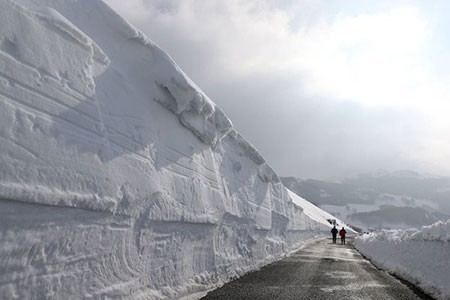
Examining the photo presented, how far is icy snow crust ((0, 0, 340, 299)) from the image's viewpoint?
4.12m

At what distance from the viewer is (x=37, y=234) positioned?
4156 millimetres

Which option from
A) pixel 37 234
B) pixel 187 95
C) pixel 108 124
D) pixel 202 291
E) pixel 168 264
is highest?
pixel 187 95

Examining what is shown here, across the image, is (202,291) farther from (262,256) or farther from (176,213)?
(262,256)

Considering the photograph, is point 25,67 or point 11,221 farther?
point 25,67

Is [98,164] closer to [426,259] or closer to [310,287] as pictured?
[310,287]

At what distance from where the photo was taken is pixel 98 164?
5387mm

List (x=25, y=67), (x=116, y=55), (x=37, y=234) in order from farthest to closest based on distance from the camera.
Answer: (x=116, y=55), (x=25, y=67), (x=37, y=234)

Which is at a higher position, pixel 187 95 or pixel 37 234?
pixel 187 95

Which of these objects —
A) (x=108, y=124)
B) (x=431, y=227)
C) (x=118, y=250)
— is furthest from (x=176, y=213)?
A: (x=431, y=227)

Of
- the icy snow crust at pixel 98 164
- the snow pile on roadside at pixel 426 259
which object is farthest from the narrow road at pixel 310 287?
the icy snow crust at pixel 98 164

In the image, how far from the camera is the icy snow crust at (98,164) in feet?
13.5

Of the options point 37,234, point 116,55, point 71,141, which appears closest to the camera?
point 37,234

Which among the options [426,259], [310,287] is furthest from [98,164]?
[426,259]

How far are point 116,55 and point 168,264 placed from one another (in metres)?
4.02
